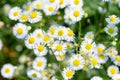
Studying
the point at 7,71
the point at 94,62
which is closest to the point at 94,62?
the point at 94,62

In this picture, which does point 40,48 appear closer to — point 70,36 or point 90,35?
point 70,36

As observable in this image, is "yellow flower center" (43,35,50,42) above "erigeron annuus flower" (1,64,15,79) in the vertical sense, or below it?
below

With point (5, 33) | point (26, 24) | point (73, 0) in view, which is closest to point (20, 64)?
point (5, 33)

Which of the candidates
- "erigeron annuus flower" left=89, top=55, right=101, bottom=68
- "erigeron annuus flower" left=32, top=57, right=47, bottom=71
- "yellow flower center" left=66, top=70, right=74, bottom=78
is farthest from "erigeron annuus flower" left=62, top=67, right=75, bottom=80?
"erigeron annuus flower" left=32, top=57, right=47, bottom=71

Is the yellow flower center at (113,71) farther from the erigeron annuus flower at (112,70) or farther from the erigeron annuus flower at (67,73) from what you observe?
the erigeron annuus flower at (67,73)

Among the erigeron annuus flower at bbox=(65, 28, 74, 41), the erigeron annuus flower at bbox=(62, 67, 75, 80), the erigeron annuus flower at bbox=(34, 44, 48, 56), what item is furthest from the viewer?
the erigeron annuus flower at bbox=(34, 44, 48, 56)

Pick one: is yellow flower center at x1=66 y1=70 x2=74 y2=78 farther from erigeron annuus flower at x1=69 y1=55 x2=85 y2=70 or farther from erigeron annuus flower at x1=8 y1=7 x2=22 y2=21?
erigeron annuus flower at x1=8 y1=7 x2=22 y2=21

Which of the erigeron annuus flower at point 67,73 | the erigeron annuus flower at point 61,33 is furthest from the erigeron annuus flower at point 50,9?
the erigeron annuus flower at point 67,73
